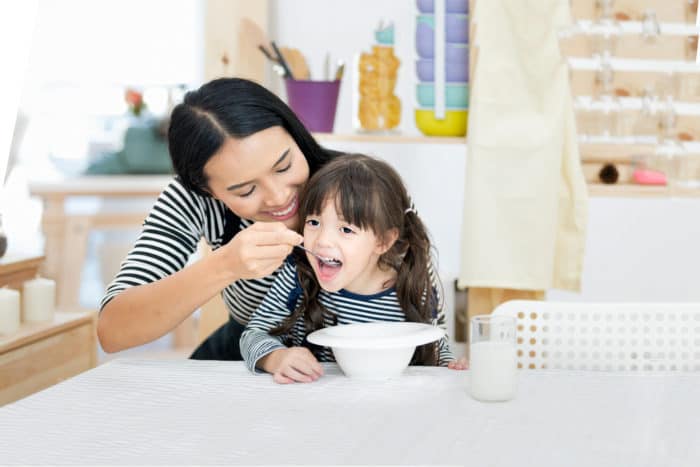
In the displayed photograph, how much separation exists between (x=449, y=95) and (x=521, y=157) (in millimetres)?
292

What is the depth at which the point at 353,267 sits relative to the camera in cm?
144

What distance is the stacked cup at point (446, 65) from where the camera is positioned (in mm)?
2312

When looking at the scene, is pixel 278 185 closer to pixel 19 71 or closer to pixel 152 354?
pixel 19 71

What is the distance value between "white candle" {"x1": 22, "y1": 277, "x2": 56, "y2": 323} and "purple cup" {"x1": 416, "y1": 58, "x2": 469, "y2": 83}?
108 centimetres

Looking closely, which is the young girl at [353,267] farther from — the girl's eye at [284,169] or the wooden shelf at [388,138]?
the wooden shelf at [388,138]

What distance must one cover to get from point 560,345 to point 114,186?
2767 millimetres

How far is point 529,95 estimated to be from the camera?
2.20 m

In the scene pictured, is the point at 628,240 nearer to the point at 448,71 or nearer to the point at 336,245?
the point at 448,71

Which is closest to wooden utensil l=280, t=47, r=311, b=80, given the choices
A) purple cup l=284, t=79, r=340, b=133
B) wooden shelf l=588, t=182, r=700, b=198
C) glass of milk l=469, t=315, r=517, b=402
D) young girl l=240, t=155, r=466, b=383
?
purple cup l=284, t=79, r=340, b=133

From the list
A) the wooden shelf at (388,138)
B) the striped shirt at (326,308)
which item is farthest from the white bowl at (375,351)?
the wooden shelf at (388,138)

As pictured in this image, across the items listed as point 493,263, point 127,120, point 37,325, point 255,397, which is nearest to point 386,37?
point 493,263

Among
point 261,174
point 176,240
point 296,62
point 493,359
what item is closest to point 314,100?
point 296,62

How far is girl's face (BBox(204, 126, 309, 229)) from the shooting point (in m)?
1.45

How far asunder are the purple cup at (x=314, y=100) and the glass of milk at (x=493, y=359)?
4.21 feet
